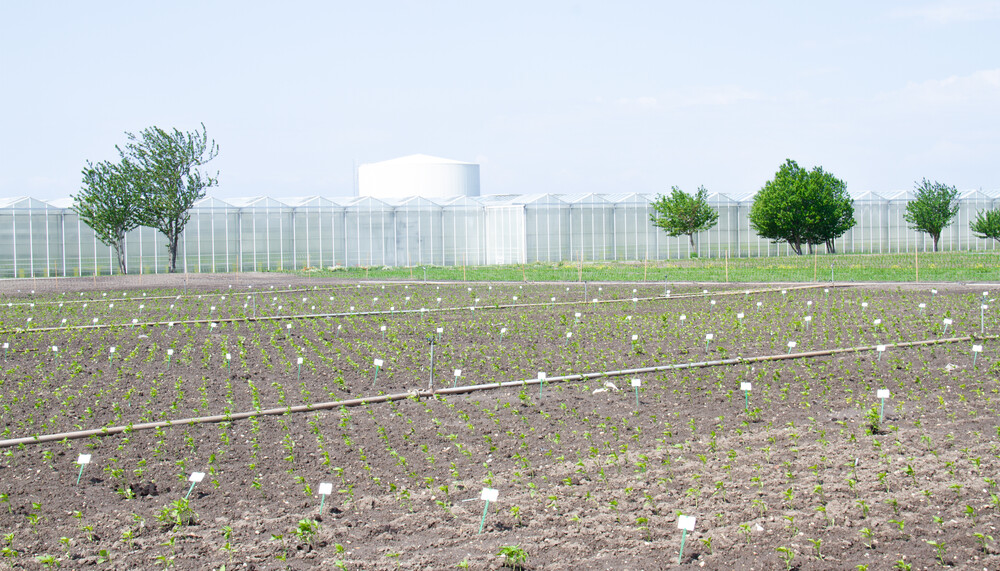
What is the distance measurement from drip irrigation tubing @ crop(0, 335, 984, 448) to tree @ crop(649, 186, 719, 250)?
3049 cm

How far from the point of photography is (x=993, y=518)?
516 cm

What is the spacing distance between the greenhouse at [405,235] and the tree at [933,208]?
136 centimetres

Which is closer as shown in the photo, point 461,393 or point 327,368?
point 461,393

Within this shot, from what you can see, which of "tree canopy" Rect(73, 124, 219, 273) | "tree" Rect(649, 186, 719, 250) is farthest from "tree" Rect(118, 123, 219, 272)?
"tree" Rect(649, 186, 719, 250)

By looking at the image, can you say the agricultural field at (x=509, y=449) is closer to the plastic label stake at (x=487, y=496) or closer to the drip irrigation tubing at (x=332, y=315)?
the plastic label stake at (x=487, y=496)

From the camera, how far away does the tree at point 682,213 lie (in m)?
41.8

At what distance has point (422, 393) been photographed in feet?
28.9

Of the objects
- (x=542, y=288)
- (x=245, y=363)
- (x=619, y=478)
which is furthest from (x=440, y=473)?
(x=542, y=288)

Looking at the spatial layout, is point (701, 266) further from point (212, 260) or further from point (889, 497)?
point (889, 497)

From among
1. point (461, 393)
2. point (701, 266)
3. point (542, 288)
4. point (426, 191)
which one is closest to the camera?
point (461, 393)

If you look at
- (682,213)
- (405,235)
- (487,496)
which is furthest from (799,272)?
(487,496)

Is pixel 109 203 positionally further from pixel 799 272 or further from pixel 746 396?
pixel 746 396

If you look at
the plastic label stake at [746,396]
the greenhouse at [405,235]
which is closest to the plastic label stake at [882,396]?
the plastic label stake at [746,396]

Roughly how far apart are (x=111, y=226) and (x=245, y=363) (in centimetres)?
2868
